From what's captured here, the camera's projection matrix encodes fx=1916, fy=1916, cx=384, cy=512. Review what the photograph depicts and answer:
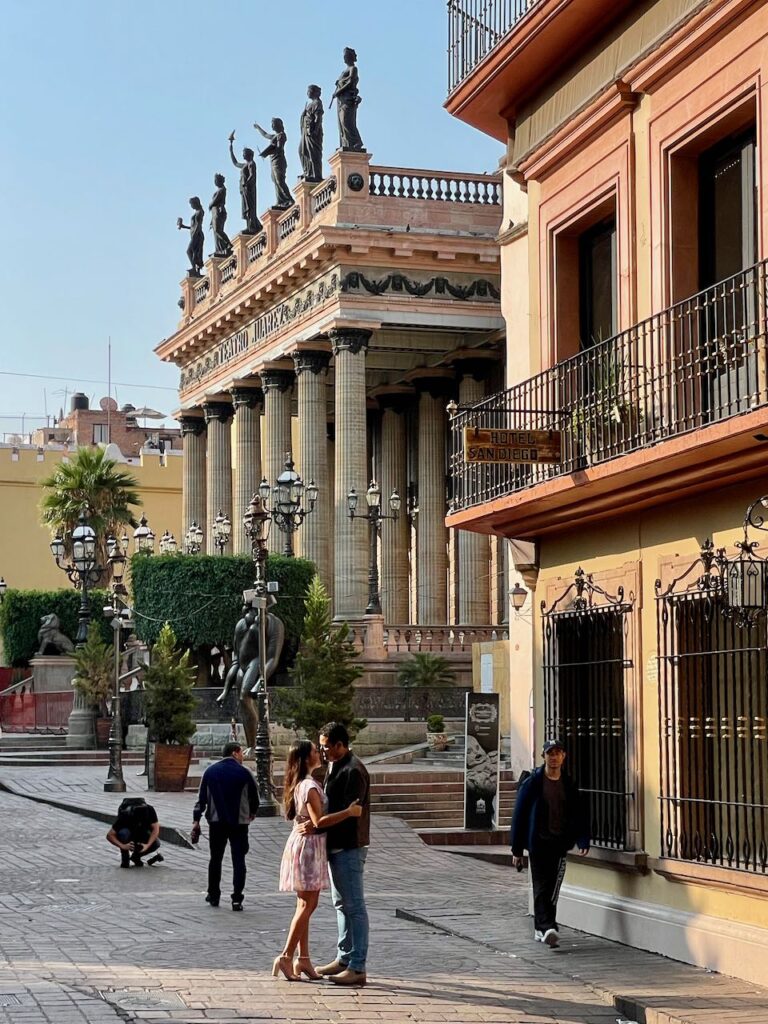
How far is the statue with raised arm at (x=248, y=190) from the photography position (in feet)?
184

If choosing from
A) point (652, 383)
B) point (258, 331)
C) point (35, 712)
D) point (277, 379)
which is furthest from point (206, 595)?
point (652, 383)

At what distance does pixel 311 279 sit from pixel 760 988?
3945 centimetres

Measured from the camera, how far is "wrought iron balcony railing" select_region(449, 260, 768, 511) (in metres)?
12.9

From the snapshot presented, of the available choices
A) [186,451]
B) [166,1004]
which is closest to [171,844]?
[166,1004]

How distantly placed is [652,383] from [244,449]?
141ft

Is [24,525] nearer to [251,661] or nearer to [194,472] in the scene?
[194,472]

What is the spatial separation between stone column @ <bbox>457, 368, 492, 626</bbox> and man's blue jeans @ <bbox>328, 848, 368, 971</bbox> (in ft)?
124

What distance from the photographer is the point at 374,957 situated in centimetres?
1312

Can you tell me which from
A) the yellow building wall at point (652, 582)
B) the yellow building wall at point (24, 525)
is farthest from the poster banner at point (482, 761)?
the yellow building wall at point (24, 525)

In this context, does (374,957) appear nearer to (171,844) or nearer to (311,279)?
(171,844)

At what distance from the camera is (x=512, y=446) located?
14.7 m

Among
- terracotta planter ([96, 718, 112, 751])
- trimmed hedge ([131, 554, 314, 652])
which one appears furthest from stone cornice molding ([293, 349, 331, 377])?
terracotta planter ([96, 718, 112, 751])

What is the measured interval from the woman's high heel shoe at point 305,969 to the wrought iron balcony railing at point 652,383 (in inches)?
163

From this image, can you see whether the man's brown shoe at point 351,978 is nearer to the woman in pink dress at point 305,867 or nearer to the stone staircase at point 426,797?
the woman in pink dress at point 305,867
